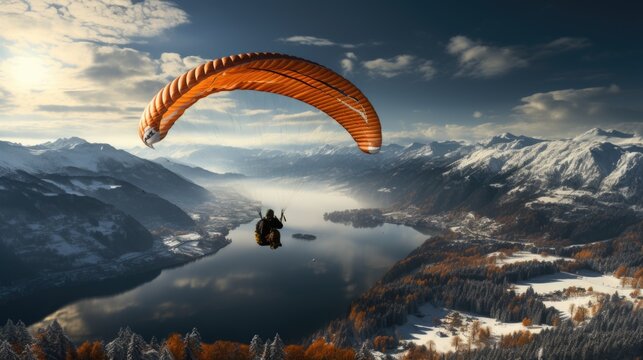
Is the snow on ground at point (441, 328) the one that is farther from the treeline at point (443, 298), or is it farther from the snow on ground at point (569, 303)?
the snow on ground at point (569, 303)

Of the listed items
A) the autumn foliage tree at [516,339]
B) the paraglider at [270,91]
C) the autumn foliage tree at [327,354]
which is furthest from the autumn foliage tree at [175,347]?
the autumn foliage tree at [516,339]

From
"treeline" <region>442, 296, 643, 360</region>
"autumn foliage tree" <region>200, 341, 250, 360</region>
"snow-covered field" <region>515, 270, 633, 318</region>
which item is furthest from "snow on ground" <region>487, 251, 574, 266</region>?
"autumn foliage tree" <region>200, 341, 250, 360</region>

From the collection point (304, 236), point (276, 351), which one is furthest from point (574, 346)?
point (304, 236)

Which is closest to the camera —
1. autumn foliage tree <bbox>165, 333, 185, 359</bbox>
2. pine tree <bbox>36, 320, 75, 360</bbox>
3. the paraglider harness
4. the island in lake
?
the paraglider harness

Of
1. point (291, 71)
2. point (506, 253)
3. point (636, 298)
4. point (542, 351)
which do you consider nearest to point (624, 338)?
point (542, 351)

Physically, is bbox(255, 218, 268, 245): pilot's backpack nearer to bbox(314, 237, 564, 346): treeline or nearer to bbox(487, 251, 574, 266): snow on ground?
bbox(314, 237, 564, 346): treeline

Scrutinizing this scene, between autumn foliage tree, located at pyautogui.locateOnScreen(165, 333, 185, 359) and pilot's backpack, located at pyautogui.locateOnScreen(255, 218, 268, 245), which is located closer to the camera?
pilot's backpack, located at pyautogui.locateOnScreen(255, 218, 268, 245)

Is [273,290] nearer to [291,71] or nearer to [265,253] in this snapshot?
[265,253]

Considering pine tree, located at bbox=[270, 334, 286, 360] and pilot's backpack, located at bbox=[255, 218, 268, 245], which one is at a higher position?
pilot's backpack, located at bbox=[255, 218, 268, 245]

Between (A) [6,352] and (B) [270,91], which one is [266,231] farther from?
(A) [6,352]
